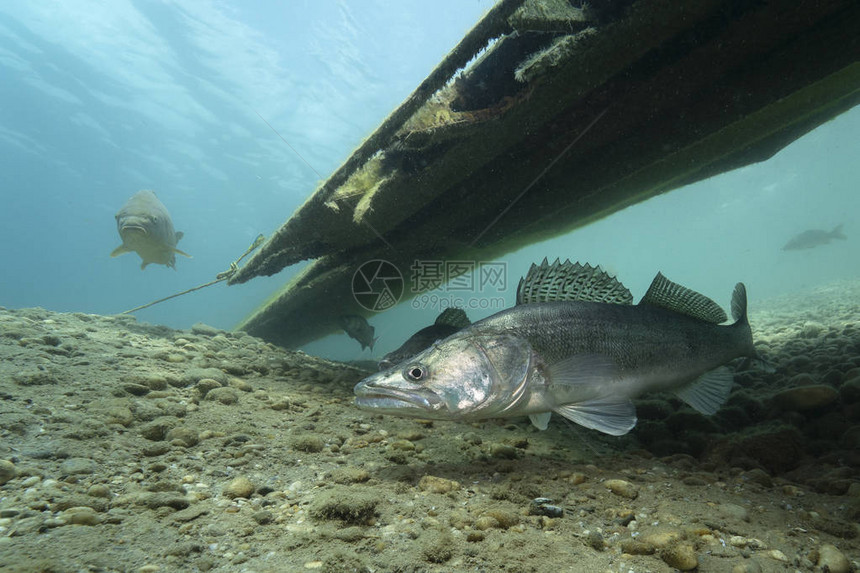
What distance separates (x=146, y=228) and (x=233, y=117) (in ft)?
141

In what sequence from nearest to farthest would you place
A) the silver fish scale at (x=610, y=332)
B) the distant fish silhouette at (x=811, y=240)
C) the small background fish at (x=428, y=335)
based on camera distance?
the silver fish scale at (x=610, y=332) < the small background fish at (x=428, y=335) < the distant fish silhouette at (x=811, y=240)

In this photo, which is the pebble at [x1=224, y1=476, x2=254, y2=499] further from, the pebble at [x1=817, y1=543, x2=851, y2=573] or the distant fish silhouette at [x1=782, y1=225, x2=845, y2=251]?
the distant fish silhouette at [x1=782, y1=225, x2=845, y2=251]

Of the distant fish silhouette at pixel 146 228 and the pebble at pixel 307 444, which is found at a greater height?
the distant fish silhouette at pixel 146 228

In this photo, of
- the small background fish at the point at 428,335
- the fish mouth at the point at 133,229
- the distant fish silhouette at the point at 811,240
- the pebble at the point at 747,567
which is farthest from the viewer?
the distant fish silhouette at the point at 811,240

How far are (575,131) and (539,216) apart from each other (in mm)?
1745

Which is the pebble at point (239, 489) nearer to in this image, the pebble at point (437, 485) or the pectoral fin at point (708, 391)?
the pebble at point (437, 485)

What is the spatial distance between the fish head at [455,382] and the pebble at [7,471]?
1.73 metres

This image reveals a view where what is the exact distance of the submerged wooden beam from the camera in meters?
3.05

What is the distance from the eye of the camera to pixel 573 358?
113 inches

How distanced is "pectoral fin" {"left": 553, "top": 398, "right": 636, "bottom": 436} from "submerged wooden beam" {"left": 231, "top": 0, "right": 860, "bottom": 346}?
9.09 feet

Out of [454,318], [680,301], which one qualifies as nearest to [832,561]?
[680,301]

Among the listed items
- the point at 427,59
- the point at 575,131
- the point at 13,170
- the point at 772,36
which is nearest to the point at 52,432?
the point at 575,131

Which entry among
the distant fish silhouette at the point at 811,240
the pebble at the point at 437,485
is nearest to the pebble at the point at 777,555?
the pebble at the point at 437,485

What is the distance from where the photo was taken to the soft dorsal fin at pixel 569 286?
3.56 metres
